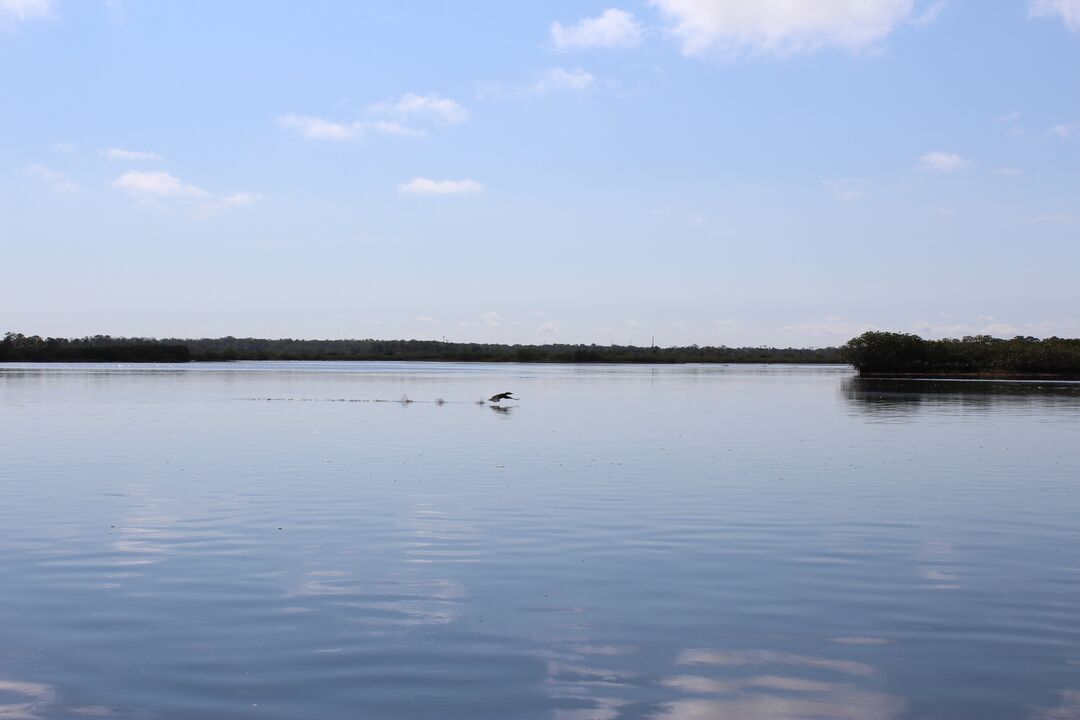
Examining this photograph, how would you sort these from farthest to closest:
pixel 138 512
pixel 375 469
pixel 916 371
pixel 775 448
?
pixel 916 371, pixel 775 448, pixel 375 469, pixel 138 512

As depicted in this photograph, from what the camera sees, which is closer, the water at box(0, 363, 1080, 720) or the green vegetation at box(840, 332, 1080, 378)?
the water at box(0, 363, 1080, 720)

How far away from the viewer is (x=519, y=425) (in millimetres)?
47656

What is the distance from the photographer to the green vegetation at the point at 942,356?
511ft

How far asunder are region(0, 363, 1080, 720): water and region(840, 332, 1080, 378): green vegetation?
437ft

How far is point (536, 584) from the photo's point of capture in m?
15.0

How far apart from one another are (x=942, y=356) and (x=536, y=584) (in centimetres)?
16238

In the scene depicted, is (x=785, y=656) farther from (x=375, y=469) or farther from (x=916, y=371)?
(x=916, y=371)

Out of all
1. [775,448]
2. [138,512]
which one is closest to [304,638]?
[138,512]

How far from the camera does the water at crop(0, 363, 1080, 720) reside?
10.2m

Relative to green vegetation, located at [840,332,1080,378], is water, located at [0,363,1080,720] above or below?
below

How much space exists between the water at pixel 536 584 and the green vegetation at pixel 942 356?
437ft

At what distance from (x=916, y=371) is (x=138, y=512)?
6064 inches

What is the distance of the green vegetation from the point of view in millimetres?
155875

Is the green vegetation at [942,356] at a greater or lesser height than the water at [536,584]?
greater
